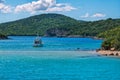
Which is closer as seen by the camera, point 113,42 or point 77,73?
Answer: point 77,73

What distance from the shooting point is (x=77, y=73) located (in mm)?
57438

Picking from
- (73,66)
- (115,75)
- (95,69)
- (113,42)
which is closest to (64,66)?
(73,66)

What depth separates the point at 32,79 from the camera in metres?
50.3

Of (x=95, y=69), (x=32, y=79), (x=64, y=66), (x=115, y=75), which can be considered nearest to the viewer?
Answer: (x=32, y=79)

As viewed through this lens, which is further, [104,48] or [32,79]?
[104,48]

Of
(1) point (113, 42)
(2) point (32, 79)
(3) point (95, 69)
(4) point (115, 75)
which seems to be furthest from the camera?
(1) point (113, 42)

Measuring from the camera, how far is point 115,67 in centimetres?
6600

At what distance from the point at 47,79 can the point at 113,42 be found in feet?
193

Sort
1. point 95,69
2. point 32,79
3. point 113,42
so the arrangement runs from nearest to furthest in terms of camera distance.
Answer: point 32,79 < point 95,69 < point 113,42

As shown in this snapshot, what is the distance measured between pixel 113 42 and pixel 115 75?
171 ft

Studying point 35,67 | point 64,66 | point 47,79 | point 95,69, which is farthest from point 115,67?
point 47,79

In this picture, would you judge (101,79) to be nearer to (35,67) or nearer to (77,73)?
(77,73)

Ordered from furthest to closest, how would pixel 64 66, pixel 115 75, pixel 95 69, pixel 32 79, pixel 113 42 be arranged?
1. pixel 113 42
2. pixel 64 66
3. pixel 95 69
4. pixel 115 75
5. pixel 32 79

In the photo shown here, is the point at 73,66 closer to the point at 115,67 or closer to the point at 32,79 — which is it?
the point at 115,67
